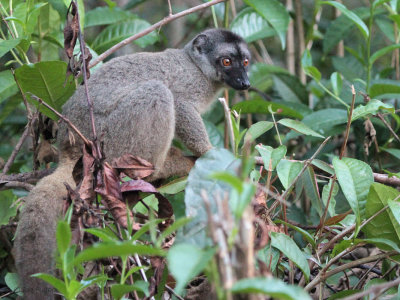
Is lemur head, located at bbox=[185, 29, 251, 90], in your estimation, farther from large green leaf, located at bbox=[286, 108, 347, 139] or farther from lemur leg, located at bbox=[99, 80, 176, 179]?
lemur leg, located at bbox=[99, 80, 176, 179]

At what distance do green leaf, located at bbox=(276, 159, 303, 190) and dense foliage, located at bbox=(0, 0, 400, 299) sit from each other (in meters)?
0.01

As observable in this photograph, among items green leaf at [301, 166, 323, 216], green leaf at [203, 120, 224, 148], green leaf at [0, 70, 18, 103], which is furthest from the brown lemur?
green leaf at [301, 166, 323, 216]

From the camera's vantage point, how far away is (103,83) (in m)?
5.21

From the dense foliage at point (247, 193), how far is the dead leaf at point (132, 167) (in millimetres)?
239

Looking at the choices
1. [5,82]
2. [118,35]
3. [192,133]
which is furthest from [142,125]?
[118,35]

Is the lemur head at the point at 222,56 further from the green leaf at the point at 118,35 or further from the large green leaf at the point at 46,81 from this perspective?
the large green leaf at the point at 46,81

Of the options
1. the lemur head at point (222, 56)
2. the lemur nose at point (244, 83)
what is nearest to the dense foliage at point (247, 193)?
the lemur nose at point (244, 83)

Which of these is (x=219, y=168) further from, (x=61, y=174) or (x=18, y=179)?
(x=18, y=179)

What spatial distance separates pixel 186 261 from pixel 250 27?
5.65m

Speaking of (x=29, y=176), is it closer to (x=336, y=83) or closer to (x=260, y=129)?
→ (x=260, y=129)

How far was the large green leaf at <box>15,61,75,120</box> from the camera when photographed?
14.4ft

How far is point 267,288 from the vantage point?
180 cm

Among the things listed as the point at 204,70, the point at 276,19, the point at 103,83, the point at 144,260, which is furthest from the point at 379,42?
the point at 144,260

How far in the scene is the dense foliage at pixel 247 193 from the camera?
1.98 m
